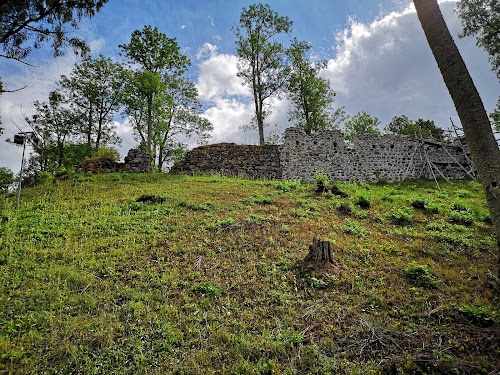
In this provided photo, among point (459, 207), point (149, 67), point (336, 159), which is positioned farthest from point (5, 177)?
point (459, 207)

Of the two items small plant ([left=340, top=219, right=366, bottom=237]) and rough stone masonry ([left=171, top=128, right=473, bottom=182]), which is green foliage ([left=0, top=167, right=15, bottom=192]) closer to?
rough stone masonry ([left=171, top=128, right=473, bottom=182])

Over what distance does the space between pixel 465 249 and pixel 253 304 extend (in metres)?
5.33

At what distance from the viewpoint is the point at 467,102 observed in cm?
434

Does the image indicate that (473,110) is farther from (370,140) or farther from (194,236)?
(370,140)

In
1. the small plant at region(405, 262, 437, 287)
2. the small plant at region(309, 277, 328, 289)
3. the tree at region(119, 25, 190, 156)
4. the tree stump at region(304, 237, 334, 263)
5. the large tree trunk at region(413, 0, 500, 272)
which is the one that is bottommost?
the small plant at region(309, 277, 328, 289)

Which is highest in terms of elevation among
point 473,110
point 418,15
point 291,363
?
point 418,15

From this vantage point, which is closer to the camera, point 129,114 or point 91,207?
point 91,207

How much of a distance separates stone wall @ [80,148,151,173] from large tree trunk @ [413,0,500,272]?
16339mm

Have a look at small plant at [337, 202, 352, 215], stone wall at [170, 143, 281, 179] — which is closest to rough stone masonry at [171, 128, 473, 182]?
stone wall at [170, 143, 281, 179]

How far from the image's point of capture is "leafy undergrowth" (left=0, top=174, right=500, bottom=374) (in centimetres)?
420

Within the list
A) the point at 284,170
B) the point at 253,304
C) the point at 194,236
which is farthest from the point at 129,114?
the point at 253,304

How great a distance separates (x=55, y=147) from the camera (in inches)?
993

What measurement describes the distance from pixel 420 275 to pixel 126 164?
1641 centimetres

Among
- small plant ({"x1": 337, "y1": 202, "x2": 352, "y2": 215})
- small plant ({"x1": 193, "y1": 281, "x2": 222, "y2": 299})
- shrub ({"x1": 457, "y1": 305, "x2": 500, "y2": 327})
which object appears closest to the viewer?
shrub ({"x1": 457, "y1": 305, "x2": 500, "y2": 327})
